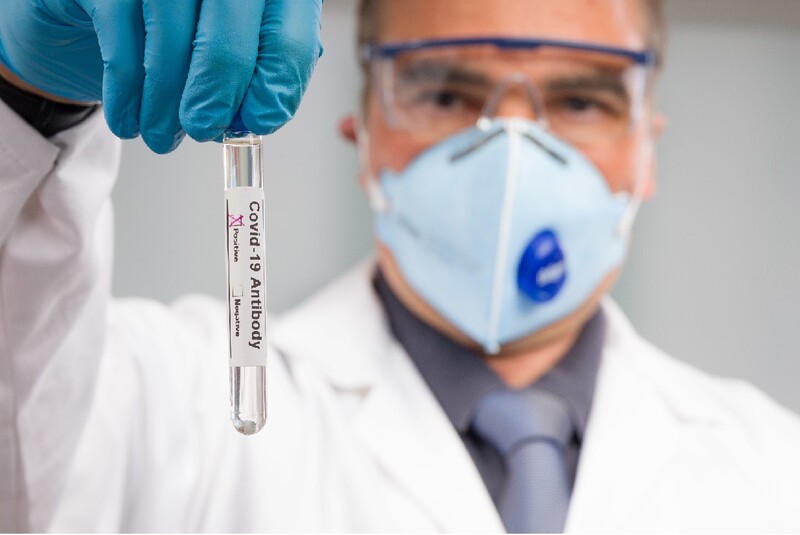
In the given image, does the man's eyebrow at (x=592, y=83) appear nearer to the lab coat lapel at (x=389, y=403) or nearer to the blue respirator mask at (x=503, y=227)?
the blue respirator mask at (x=503, y=227)

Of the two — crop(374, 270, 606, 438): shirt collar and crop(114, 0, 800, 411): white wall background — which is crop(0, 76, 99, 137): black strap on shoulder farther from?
crop(114, 0, 800, 411): white wall background

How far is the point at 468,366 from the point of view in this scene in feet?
4.19

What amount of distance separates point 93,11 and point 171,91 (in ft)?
0.27

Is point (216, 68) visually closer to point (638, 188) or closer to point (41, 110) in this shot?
point (41, 110)

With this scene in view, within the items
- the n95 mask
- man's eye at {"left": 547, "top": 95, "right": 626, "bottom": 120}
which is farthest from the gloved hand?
man's eye at {"left": 547, "top": 95, "right": 626, "bottom": 120}

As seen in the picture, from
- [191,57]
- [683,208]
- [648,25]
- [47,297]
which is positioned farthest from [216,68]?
[683,208]

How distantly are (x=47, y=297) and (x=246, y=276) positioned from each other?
0.27 meters

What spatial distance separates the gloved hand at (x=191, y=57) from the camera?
68cm

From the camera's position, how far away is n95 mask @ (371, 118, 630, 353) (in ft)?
3.88

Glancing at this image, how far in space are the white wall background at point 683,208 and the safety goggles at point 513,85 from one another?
0.42 m

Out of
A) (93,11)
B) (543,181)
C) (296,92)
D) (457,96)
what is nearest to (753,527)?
(543,181)

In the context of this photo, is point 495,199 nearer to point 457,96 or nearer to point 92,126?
point 457,96

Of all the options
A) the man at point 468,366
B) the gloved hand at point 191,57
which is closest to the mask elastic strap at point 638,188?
the man at point 468,366

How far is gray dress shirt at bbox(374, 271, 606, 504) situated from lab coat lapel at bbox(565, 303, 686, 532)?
27mm
